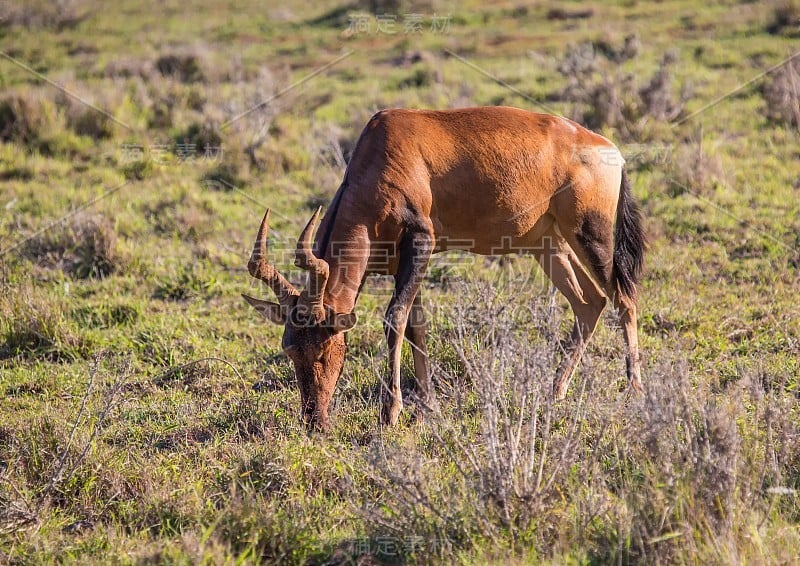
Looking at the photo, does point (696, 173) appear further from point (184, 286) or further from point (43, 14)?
point (43, 14)

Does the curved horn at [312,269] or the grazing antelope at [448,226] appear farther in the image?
the grazing antelope at [448,226]

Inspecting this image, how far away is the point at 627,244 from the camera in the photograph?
6.85 meters

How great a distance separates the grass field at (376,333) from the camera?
4480 millimetres

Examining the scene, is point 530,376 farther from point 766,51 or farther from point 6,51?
point 6,51

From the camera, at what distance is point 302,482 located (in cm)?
517

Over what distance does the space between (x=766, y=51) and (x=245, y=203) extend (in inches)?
357

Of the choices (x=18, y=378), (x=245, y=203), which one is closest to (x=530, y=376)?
(x=18, y=378)

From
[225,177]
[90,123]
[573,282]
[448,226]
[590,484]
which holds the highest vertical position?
[448,226]

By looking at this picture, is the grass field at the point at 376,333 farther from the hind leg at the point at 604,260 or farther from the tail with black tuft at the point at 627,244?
the tail with black tuft at the point at 627,244

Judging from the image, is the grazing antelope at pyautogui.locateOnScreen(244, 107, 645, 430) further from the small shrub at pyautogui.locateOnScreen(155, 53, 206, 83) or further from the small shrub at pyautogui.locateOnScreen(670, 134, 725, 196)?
the small shrub at pyautogui.locateOnScreen(155, 53, 206, 83)

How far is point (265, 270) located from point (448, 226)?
1.54 metres

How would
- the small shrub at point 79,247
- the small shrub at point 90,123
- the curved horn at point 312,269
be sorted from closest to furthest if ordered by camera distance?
the curved horn at point 312,269 < the small shrub at point 79,247 < the small shrub at point 90,123

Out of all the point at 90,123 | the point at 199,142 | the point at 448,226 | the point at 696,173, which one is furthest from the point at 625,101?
the point at 90,123

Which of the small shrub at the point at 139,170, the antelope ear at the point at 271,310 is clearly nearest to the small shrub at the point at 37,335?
the antelope ear at the point at 271,310
